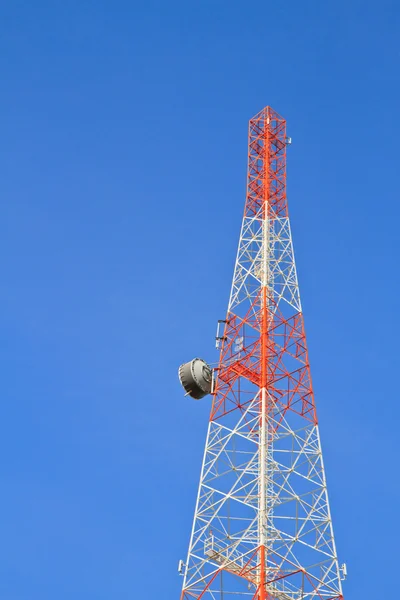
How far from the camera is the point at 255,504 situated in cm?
6869

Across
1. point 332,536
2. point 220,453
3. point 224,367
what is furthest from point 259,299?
point 332,536

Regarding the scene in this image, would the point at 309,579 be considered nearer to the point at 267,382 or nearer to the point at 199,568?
the point at 199,568

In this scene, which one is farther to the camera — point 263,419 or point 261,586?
point 263,419

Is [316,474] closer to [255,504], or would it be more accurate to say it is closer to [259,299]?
[255,504]

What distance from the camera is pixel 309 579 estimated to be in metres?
65.7

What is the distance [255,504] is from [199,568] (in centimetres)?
487

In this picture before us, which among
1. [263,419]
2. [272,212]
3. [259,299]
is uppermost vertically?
[272,212]

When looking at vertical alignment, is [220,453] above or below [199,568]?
above

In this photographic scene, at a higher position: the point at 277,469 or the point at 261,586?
the point at 277,469

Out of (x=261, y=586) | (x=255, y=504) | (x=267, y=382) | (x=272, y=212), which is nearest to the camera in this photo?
(x=261, y=586)

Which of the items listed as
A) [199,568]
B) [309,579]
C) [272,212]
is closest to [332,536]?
[309,579]

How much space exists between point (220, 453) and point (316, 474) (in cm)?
558

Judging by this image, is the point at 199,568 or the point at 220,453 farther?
the point at 220,453

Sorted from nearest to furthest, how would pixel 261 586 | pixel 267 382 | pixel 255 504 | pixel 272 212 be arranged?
pixel 261 586 → pixel 255 504 → pixel 267 382 → pixel 272 212
